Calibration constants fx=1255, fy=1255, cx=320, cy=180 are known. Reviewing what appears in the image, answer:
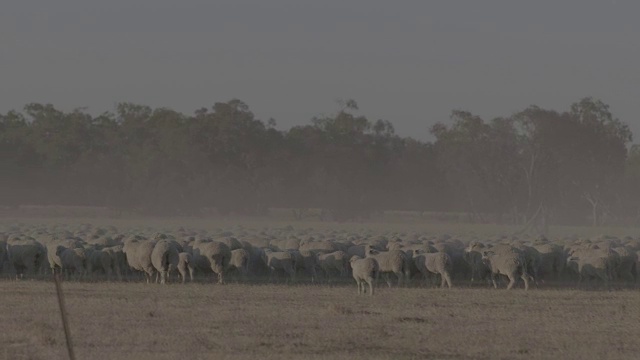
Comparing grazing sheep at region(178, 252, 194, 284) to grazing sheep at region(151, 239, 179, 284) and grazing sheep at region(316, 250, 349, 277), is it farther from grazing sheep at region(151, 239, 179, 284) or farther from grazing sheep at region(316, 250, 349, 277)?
grazing sheep at region(316, 250, 349, 277)

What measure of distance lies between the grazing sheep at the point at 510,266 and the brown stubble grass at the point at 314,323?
1232mm

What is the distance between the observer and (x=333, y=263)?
33438 millimetres

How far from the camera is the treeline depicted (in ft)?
352

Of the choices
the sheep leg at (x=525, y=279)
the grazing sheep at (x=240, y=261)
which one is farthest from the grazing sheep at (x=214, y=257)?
the sheep leg at (x=525, y=279)

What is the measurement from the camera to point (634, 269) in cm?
3494

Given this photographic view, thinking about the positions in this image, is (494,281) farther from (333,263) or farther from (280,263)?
(280,263)

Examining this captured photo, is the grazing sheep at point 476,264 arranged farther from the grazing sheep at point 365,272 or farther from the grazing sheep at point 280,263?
the grazing sheep at point 280,263

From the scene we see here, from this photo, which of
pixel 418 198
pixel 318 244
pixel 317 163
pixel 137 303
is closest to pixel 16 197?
pixel 317 163

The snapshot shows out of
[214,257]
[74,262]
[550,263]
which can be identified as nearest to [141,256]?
[74,262]

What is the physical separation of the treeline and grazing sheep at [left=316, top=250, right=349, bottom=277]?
2735 inches

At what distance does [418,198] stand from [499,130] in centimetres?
1970

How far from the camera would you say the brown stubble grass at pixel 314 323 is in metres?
18.2

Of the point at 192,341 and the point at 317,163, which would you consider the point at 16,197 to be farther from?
the point at 192,341

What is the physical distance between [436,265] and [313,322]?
1017cm
